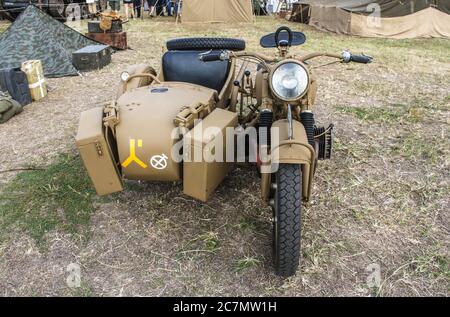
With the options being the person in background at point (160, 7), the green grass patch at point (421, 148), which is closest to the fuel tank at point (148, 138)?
the green grass patch at point (421, 148)

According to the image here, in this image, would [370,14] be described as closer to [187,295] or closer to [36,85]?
[36,85]

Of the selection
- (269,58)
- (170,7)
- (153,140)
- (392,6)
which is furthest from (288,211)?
(170,7)

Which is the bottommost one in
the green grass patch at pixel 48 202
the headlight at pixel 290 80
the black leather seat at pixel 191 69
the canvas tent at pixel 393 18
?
the green grass patch at pixel 48 202

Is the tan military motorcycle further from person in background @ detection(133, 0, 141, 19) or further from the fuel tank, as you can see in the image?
person in background @ detection(133, 0, 141, 19)

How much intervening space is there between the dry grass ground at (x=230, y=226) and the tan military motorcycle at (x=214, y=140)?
341 mm

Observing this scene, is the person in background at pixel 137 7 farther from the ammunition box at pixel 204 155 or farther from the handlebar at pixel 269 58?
the ammunition box at pixel 204 155

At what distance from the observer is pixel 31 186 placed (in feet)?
11.3

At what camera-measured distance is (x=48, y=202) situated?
3.21m

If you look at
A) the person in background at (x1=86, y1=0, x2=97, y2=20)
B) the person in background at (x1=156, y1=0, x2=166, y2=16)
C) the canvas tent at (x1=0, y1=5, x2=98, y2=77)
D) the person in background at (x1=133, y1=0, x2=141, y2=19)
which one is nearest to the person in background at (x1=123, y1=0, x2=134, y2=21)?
the person in background at (x1=133, y1=0, x2=141, y2=19)

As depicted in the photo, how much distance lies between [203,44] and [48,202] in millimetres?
1909

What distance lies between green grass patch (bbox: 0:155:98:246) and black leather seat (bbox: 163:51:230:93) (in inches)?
48.6

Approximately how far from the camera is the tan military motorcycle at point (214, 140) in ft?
7.61

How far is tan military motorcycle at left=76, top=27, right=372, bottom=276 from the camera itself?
2.32 metres

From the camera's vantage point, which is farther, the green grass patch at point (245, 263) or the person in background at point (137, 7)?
the person in background at point (137, 7)
